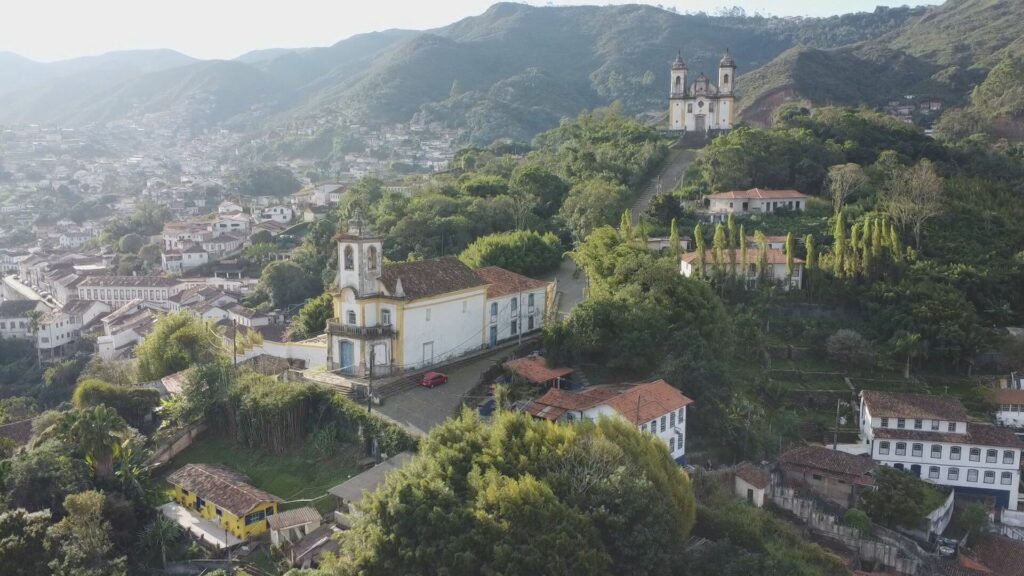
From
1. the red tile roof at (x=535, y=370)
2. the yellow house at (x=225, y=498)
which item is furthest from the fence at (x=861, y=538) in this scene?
the yellow house at (x=225, y=498)

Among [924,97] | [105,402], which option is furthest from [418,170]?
[105,402]

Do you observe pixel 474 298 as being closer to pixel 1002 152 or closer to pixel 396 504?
pixel 396 504

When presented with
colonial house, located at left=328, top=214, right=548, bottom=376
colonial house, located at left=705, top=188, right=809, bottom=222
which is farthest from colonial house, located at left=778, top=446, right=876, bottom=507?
colonial house, located at left=705, top=188, right=809, bottom=222

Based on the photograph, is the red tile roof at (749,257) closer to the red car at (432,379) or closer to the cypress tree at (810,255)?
the cypress tree at (810,255)

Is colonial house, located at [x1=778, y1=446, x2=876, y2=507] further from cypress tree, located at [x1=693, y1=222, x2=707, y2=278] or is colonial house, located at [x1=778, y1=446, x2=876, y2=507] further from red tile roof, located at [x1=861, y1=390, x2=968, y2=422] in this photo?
cypress tree, located at [x1=693, y1=222, x2=707, y2=278]

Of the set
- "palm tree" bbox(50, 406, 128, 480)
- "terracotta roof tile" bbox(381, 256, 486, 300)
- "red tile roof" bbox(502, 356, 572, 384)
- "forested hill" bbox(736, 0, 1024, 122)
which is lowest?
"palm tree" bbox(50, 406, 128, 480)

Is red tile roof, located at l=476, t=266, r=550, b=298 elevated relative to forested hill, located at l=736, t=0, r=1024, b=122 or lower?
lower

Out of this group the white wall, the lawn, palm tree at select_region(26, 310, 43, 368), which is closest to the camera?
the lawn
